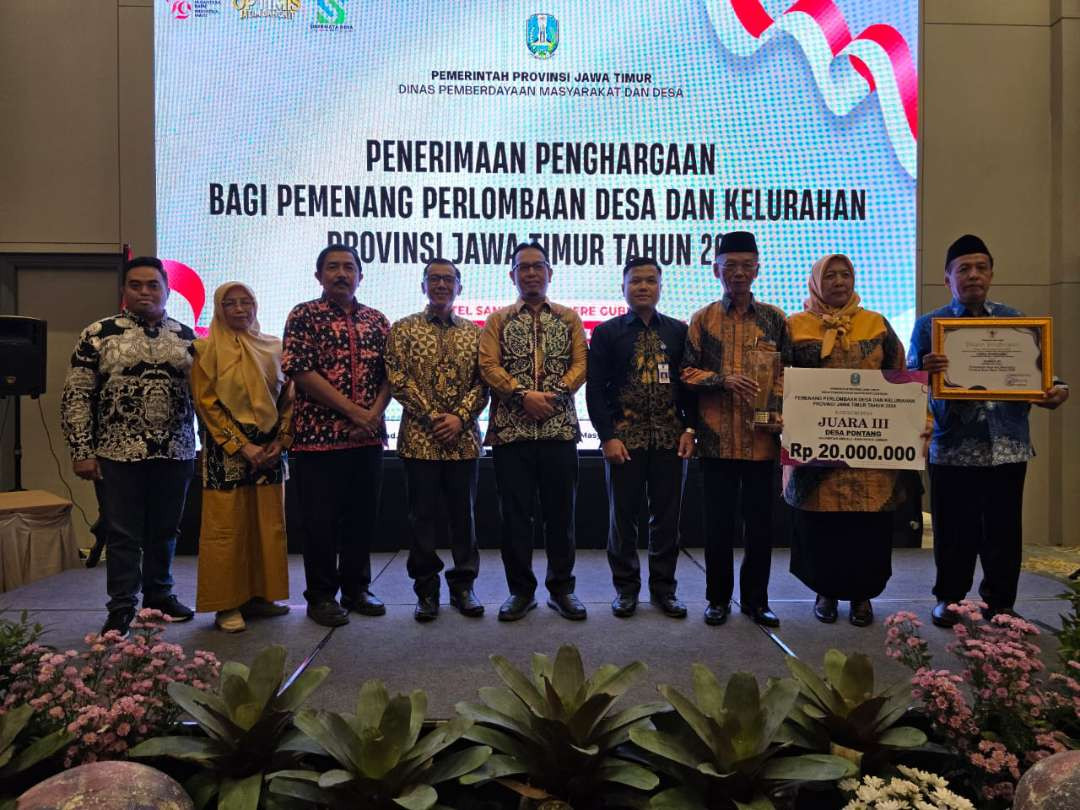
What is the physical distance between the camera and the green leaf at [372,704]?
6.29 ft

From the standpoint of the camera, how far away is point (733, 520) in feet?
11.0

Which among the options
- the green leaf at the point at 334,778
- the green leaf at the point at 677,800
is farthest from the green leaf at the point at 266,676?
the green leaf at the point at 677,800

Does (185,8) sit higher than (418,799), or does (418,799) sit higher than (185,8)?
(185,8)

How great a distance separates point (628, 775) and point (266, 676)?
0.98m

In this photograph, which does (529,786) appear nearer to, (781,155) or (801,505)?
(801,505)

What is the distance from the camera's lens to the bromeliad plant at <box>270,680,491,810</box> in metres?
1.69

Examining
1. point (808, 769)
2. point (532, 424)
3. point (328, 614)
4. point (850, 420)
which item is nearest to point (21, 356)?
point (328, 614)

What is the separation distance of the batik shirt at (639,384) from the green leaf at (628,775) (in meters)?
1.74

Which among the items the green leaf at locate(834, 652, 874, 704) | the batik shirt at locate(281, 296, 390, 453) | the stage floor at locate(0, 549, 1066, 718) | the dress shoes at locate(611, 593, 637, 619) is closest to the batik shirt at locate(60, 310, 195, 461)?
the batik shirt at locate(281, 296, 390, 453)

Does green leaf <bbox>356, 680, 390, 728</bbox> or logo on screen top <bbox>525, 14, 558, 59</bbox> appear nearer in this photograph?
green leaf <bbox>356, 680, 390, 728</bbox>

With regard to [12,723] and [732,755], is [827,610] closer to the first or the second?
[732,755]

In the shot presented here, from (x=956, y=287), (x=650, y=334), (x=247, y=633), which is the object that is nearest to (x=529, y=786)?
(x=247, y=633)

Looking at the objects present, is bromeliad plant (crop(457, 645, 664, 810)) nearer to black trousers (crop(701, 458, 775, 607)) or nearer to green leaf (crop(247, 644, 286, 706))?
green leaf (crop(247, 644, 286, 706))

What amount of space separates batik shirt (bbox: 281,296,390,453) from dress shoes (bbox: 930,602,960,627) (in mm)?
2672
